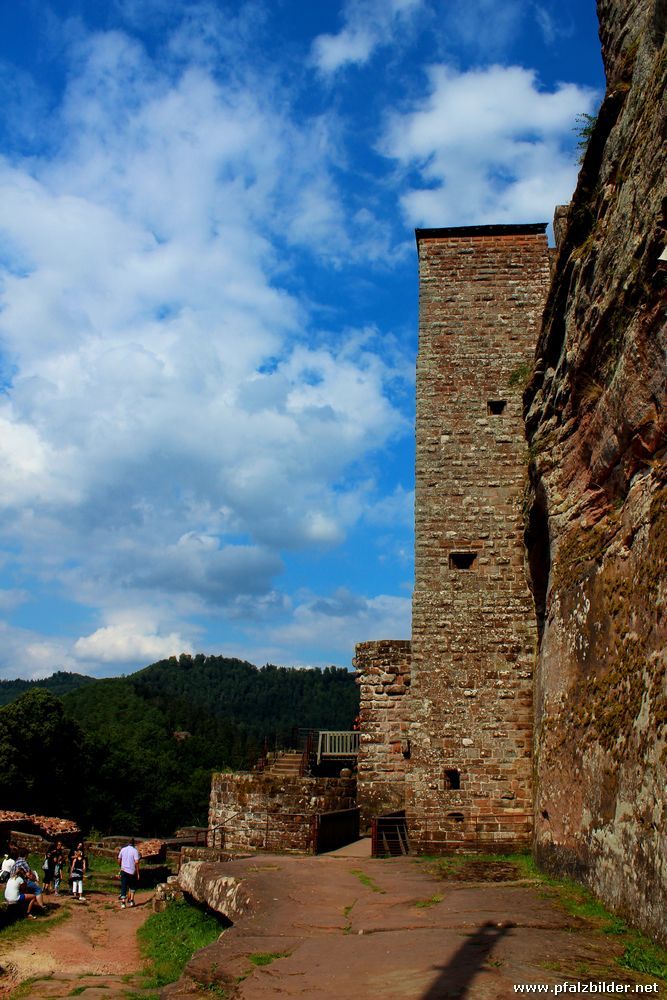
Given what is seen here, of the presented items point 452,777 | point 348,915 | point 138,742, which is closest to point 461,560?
point 452,777

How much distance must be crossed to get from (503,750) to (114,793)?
38.2 metres

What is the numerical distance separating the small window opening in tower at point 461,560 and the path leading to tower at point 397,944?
16.3 ft

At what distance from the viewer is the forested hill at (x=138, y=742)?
3281cm

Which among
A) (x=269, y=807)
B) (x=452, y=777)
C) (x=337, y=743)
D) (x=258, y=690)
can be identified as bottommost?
(x=269, y=807)

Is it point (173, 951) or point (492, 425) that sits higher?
point (492, 425)

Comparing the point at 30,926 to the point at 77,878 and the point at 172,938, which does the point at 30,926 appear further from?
the point at 172,938

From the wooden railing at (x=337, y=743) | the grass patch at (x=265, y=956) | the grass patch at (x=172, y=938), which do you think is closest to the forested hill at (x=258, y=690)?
the wooden railing at (x=337, y=743)

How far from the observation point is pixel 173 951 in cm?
812

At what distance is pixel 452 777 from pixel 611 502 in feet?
18.5

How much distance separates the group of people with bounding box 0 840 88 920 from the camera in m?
10.8

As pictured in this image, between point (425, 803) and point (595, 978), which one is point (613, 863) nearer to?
point (595, 978)

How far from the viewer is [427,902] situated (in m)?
6.82

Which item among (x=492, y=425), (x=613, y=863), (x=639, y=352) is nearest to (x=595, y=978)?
(x=613, y=863)

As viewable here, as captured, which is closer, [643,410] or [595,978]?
[595,978]
